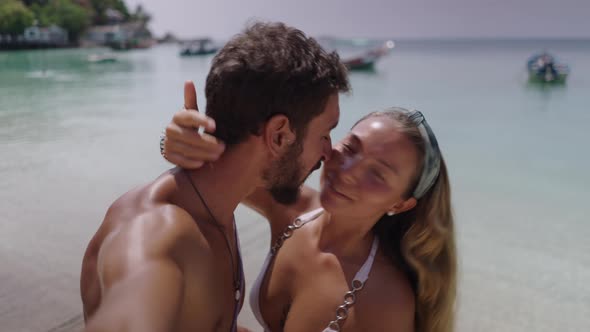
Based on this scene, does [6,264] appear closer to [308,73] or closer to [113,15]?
[308,73]

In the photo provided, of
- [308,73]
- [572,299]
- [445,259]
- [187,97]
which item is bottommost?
[572,299]

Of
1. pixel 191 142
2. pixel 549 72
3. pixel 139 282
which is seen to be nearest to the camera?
pixel 139 282

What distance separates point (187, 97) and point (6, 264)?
10.7 ft

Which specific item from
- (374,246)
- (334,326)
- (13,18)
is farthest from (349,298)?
(13,18)

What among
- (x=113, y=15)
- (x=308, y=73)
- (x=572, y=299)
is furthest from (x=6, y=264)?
(x=113, y=15)

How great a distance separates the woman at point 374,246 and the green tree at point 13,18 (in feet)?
219

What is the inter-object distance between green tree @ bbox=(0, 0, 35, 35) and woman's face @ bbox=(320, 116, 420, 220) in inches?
2627

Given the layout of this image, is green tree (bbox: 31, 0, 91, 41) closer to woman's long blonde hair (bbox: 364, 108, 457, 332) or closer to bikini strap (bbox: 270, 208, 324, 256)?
bikini strap (bbox: 270, 208, 324, 256)

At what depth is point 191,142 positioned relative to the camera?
1.80m

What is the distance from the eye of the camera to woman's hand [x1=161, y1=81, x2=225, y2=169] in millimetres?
1804

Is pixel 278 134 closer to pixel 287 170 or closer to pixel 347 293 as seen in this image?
pixel 287 170

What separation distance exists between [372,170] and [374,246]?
0.38 meters

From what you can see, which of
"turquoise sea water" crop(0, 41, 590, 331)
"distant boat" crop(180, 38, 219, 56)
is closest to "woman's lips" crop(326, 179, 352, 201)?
"turquoise sea water" crop(0, 41, 590, 331)

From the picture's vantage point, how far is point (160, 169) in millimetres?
7875
